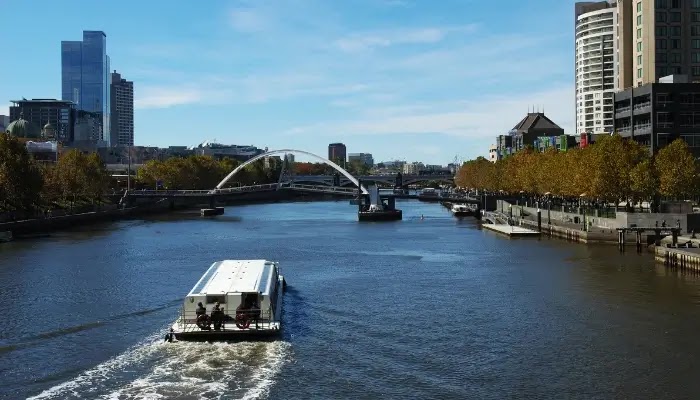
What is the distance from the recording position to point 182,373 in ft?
92.8

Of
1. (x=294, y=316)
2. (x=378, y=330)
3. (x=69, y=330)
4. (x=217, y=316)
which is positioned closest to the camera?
(x=217, y=316)

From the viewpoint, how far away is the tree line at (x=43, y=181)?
90688 millimetres

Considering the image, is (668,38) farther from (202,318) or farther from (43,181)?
(202,318)

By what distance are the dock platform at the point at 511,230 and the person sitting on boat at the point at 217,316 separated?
54731 millimetres

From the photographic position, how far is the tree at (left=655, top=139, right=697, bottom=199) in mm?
71875

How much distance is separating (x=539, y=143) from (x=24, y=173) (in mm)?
113538

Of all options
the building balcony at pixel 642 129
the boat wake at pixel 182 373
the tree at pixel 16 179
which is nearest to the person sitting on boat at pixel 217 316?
the boat wake at pixel 182 373

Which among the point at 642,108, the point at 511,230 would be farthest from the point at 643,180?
the point at 642,108

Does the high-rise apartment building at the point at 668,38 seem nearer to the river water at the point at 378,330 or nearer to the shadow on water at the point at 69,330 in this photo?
the river water at the point at 378,330

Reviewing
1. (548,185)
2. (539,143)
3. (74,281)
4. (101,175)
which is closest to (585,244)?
(548,185)

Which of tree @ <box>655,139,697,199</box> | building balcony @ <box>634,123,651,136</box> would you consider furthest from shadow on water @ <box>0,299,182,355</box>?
building balcony @ <box>634,123,651,136</box>

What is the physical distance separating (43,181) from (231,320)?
241 ft

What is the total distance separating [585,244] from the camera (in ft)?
233

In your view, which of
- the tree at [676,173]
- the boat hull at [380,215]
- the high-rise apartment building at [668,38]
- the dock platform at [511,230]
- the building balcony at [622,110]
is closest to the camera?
the tree at [676,173]
